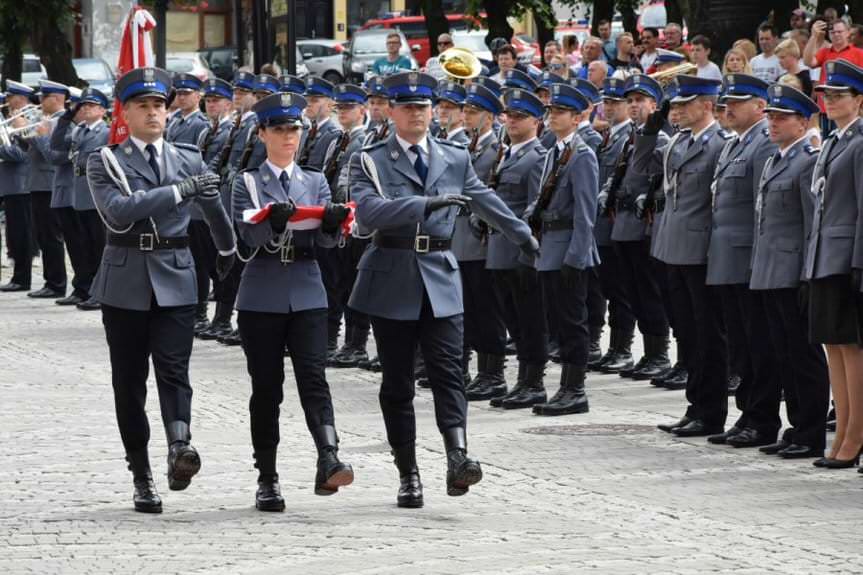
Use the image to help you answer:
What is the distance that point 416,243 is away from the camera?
9.90 meters

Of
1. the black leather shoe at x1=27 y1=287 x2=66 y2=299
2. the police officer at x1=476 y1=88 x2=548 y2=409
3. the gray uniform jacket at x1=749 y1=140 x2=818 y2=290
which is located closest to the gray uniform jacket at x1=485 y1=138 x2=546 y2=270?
the police officer at x1=476 y1=88 x2=548 y2=409

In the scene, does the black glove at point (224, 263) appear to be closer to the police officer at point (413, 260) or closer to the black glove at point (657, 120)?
the police officer at point (413, 260)

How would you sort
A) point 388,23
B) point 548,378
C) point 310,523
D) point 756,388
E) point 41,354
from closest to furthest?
point 310,523 < point 756,388 < point 548,378 < point 41,354 < point 388,23

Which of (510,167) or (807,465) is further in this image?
(510,167)

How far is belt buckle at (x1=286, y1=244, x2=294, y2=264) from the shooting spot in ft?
32.3

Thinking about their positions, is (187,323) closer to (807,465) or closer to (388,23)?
(807,465)

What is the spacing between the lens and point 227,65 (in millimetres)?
53000

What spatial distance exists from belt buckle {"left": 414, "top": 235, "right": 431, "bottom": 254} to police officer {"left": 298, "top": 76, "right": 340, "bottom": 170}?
698cm

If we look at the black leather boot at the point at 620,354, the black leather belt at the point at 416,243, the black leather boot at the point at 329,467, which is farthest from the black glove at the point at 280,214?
the black leather boot at the point at 620,354

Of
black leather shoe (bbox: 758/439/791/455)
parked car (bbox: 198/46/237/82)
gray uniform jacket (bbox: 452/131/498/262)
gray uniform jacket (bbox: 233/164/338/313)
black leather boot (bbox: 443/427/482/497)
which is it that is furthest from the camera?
parked car (bbox: 198/46/237/82)

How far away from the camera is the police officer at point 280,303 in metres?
9.77

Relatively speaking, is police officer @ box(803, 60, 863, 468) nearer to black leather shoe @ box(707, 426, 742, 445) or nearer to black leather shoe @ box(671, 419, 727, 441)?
black leather shoe @ box(707, 426, 742, 445)

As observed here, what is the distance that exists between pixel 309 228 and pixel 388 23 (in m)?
43.2

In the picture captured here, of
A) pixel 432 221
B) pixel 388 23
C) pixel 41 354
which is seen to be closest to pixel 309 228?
pixel 432 221
